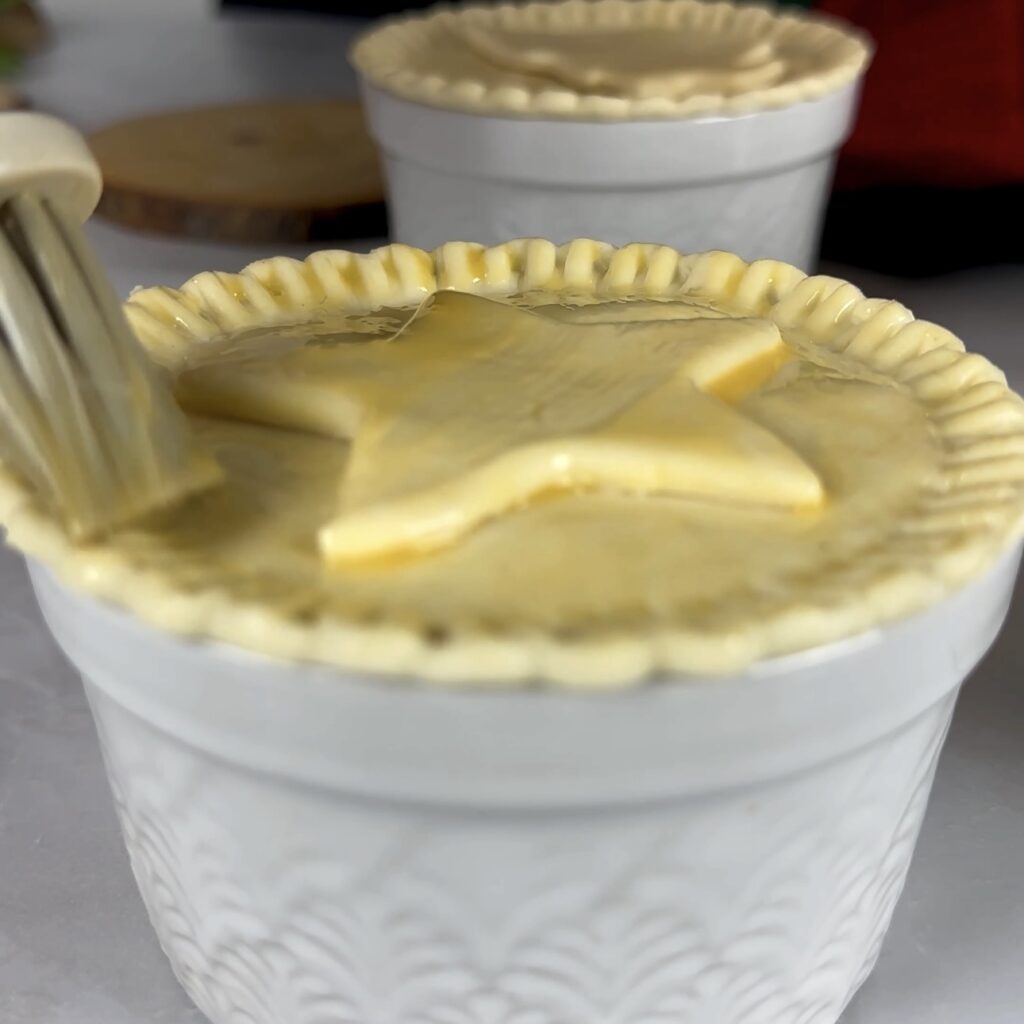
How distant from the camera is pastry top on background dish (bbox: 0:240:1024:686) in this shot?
0.31m

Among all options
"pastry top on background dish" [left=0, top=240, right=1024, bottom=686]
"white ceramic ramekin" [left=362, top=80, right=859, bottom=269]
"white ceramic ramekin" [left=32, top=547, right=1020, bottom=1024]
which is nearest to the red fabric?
"white ceramic ramekin" [left=362, top=80, right=859, bottom=269]

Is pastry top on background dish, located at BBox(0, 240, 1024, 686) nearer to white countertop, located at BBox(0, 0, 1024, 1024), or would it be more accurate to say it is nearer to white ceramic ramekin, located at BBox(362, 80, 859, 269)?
white countertop, located at BBox(0, 0, 1024, 1024)

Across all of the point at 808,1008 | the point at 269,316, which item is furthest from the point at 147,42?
the point at 808,1008

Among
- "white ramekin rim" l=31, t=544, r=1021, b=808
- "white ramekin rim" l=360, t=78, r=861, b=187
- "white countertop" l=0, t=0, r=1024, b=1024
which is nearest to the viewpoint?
"white ramekin rim" l=31, t=544, r=1021, b=808

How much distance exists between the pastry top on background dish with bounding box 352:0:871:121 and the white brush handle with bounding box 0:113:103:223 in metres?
0.42

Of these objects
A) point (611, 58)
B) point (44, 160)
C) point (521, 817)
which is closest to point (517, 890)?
point (521, 817)

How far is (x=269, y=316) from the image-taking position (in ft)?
1.60

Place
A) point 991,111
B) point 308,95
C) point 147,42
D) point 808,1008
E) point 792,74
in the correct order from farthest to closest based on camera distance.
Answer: point 147,42, point 308,95, point 991,111, point 792,74, point 808,1008

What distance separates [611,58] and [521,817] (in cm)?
62

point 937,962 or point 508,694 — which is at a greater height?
point 508,694

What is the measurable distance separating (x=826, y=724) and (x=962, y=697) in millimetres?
311

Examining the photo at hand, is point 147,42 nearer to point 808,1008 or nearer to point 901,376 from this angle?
point 901,376

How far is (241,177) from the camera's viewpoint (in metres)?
1.05

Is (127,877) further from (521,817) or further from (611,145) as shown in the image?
(611,145)
